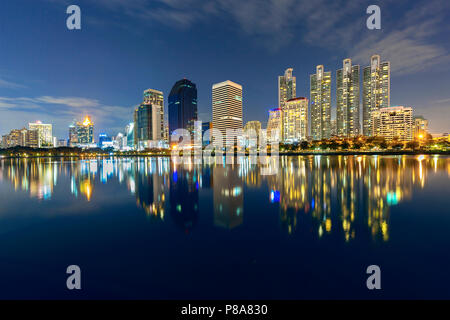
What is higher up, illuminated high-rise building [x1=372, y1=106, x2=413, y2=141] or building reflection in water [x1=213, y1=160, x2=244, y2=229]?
illuminated high-rise building [x1=372, y1=106, x2=413, y2=141]

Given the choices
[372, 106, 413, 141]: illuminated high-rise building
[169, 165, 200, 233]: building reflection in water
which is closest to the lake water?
[169, 165, 200, 233]: building reflection in water

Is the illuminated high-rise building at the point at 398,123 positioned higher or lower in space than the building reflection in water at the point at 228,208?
higher

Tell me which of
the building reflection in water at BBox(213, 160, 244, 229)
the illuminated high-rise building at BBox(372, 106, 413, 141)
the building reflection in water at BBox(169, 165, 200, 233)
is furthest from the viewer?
the illuminated high-rise building at BBox(372, 106, 413, 141)

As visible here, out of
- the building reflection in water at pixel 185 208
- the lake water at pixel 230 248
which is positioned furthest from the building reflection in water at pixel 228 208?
the building reflection in water at pixel 185 208

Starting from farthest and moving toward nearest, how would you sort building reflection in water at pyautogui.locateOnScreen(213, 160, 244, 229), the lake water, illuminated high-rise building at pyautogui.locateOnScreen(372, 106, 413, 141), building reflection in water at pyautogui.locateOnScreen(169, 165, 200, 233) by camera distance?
illuminated high-rise building at pyautogui.locateOnScreen(372, 106, 413, 141) < building reflection in water at pyautogui.locateOnScreen(213, 160, 244, 229) < building reflection in water at pyautogui.locateOnScreen(169, 165, 200, 233) < the lake water

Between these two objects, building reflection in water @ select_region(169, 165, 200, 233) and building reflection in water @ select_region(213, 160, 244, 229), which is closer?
building reflection in water @ select_region(169, 165, 200, 233)

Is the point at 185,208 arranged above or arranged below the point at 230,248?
above

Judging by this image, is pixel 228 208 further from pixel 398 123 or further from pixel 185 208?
pixel 398 123

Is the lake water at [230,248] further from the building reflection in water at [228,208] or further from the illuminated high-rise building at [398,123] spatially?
the illuminated high-rise building at [398,123]

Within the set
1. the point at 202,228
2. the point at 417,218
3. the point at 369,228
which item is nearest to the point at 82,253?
the point at 202,228

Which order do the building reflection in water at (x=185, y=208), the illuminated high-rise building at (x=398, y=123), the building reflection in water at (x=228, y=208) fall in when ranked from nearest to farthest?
the building reflection in water at (x=185, y=208)
the building reflection in water at (x=228, y=208)
the illuminated high-rise building at (x=398, y=123)

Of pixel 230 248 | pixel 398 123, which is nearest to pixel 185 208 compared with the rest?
pixel 230 248

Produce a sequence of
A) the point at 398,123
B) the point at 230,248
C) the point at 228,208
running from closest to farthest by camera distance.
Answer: the point at 230,248 < the point at 228,208 < the point at 398,123

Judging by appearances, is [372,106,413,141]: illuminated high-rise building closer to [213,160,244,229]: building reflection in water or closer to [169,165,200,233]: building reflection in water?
[213,160,244,229]: building reflection in water
